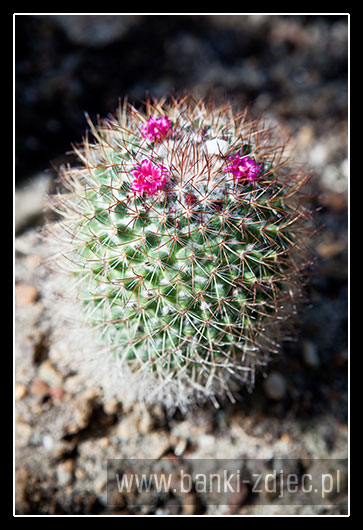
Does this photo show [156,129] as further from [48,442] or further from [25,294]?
[48,442]

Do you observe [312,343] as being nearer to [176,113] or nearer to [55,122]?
[176,113]

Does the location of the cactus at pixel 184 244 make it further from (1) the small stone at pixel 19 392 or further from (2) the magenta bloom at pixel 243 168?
(1) the small stone at pixel 19 392

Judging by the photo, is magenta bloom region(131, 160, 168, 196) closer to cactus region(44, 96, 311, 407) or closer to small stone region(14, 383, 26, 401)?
cactus region(44, 96, 311, 407)

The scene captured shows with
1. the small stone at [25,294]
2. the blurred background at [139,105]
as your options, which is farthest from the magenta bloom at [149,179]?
the small stone at [25,294]

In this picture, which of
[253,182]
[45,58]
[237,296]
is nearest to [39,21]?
[45,58]

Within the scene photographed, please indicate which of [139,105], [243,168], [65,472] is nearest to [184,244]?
A: [243,168]

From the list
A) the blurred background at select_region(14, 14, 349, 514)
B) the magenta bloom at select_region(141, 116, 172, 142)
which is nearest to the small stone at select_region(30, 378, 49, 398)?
the blurred background at select_region(14, 14, 349, 514)


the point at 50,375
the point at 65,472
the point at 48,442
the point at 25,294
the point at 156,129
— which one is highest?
the point at 156,129
